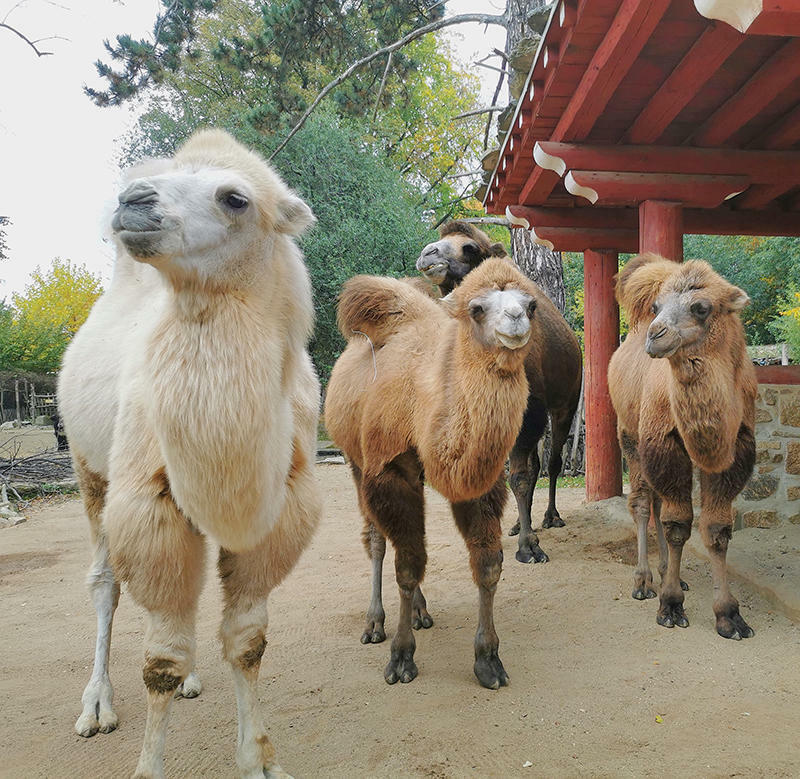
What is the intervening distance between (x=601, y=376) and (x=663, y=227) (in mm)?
2229

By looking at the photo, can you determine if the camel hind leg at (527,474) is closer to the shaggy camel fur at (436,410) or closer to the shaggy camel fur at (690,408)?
the shaggy camel fur at (690,408)

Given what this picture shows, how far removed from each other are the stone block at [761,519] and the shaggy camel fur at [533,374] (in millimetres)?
1573

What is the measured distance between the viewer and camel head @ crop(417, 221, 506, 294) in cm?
476

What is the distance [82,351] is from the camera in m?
3.42

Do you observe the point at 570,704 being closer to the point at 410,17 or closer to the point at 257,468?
the point at 257,468

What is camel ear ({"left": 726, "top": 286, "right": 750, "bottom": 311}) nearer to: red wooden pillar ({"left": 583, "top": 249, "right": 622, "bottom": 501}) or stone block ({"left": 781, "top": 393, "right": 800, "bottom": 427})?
stone block ({"left": 781, "top": 393, "right": 800, "bottom": 427})

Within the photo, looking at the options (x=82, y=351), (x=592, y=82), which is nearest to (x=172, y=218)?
(x=82, y=351)

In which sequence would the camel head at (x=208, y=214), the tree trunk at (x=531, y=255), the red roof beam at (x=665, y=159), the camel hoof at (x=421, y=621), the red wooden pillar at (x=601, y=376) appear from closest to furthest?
the camel head at (x=208, y=214)
the camel hoof at (x=421, y=621)
the red roof beam at (x=665, y=159)
the red wooden pillar at (x=601, y=376)
the tree trunk at (x=531, y=255)

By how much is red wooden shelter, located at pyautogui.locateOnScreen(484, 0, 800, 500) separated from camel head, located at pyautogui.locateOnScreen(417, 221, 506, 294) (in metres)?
0.71

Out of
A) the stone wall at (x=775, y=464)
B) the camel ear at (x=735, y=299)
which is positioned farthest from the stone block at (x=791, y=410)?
the camel ear at (x=735, y=299)

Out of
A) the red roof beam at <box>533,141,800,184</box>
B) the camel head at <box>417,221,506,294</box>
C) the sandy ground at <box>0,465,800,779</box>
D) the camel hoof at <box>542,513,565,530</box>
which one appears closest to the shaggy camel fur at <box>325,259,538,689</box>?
Answer: the sandy ground at <box>0,465,800,779</box>

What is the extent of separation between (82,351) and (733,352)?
11.3 ft

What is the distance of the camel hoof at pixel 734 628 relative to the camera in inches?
147

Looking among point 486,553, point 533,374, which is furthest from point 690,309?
point 533,374
